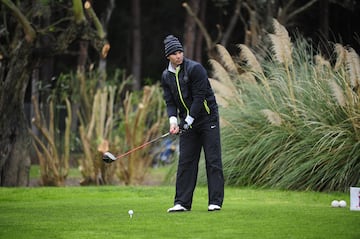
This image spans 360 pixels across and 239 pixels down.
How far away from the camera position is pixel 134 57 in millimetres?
29891

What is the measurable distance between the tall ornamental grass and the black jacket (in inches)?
142

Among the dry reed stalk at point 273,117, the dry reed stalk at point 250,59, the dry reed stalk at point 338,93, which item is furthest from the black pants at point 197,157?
the dry reed stalk at point 250,59

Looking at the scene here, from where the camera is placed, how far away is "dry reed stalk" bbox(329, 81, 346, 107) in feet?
44.3

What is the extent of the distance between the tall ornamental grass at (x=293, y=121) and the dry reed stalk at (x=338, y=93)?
0.05ft

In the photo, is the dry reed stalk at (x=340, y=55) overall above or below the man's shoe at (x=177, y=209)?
above

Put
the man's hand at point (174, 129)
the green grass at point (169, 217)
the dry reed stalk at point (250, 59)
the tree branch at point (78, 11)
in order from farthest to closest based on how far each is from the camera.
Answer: the tree branch at point (78, 11) < the dry reed stalk at point (250, 59) < the man's hand at point (174, 129) < the green grass at point (169, 217)

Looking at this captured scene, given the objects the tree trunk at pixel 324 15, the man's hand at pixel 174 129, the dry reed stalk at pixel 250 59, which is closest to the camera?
the man's hand at pixel 174 129

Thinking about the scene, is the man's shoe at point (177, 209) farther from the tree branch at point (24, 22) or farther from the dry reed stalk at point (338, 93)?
the tree branch at point (24, 22)

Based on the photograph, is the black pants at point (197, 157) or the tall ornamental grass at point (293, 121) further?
the tall ornamental grass at point (293, 121)

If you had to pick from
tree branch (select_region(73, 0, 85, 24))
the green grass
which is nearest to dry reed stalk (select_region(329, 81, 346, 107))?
the green grass

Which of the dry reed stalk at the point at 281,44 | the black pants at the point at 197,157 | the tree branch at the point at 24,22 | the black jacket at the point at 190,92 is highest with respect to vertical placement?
the tree branch at the point at 24,22

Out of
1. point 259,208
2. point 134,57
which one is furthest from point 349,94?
point 134,57

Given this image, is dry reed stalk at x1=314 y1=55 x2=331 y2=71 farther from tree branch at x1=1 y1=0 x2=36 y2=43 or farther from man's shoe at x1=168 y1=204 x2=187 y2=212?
man's shoe at x1=168 y1=204 x2=187 y2=212

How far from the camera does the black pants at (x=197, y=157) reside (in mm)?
10453
